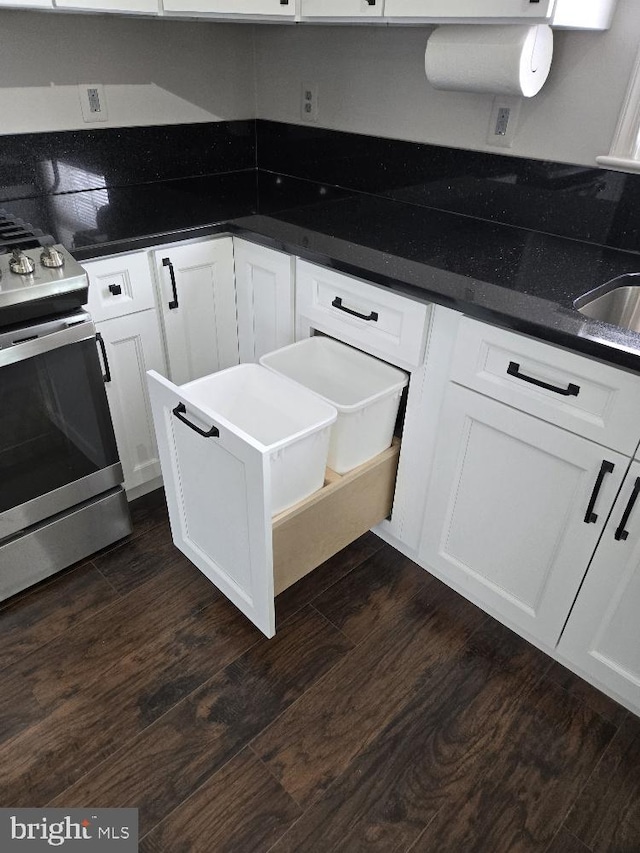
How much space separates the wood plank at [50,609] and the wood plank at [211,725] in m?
0.38

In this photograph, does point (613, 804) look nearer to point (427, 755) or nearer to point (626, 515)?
point (427, 755)

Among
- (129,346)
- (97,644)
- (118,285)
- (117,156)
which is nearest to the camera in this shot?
(97,644)

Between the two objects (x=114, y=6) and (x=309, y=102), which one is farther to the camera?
(x=309, y=102)

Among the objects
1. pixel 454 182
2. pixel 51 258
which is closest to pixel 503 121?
pixel 454 182

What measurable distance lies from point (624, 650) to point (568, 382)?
60 centimetres

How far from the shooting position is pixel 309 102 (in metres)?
2.06

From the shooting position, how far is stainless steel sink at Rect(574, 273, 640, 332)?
1.31m

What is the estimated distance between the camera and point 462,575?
5.00ft

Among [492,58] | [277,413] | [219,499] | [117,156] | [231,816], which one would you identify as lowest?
[231,816]

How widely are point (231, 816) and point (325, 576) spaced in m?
0.64

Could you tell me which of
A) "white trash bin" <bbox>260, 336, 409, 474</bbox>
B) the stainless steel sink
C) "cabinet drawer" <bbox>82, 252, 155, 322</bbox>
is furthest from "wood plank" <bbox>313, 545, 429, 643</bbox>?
"cabinet drawer" <bbox>82, 252, 155, 322</bbox>

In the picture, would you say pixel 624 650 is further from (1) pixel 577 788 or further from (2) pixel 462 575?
(2) pixel 462 575

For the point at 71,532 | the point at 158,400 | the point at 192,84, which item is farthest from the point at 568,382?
the point at 192,84

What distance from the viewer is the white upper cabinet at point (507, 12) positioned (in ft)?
3.92
